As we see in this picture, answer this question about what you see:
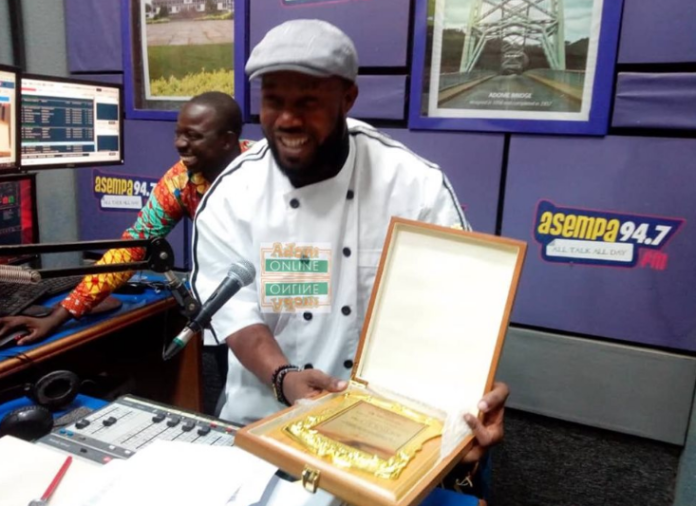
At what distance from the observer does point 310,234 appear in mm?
1252

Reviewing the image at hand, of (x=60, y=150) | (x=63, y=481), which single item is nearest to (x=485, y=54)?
(x=60, y=150)

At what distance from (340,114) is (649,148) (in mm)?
1307

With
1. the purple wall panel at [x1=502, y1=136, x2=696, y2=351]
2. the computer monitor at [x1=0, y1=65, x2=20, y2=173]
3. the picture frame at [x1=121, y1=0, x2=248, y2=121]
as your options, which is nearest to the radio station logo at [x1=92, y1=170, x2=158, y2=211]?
the picture frame at [x1=121, y1=0, x2=248, y2=121]

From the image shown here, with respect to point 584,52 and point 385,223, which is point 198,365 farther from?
point 584,52

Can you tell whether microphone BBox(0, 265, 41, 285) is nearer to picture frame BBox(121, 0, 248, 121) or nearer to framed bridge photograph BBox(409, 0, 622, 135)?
framed bridge photograph BBox(409, 0, 622, 135)

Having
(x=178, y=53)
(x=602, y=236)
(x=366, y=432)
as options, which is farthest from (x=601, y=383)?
(x=178, y=53)

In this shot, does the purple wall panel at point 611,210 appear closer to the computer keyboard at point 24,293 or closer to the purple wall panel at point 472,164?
the purple wall panel at point 472,164

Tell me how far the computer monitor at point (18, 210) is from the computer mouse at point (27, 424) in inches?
35.7

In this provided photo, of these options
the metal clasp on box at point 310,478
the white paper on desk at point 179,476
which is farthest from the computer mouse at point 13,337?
the metal clasp on box at point 310,478

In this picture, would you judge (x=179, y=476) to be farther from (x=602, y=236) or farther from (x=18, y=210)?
(x=602, y=236)

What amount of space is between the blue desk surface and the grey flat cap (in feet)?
3.14

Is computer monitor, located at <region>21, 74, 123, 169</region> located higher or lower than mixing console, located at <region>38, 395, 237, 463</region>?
higher

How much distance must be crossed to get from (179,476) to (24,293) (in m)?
1.25

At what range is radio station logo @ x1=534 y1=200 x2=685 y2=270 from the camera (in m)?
1.94
